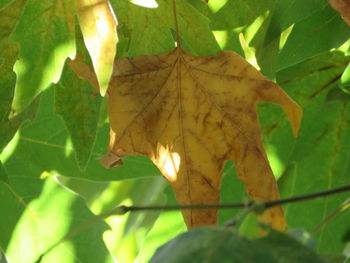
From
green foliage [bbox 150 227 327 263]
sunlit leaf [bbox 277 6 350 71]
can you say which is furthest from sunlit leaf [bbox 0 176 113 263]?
green foliage [bbox 150 227 327 263]

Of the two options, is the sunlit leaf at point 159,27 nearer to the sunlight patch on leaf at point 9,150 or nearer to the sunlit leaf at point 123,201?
the sunlight patch on leaf at point 9,150

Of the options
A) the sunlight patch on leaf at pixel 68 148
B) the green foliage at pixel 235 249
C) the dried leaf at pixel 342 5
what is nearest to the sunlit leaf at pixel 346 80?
the dried leaf at pixel 342 5

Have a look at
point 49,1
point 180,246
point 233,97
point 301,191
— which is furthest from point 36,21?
point 301,191

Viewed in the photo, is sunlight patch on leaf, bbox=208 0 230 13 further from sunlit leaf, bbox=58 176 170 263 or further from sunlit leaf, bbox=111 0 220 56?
sunlit leaf, bbox=58 176 170 263

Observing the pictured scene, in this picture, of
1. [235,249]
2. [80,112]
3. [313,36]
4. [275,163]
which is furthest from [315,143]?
[235,249]

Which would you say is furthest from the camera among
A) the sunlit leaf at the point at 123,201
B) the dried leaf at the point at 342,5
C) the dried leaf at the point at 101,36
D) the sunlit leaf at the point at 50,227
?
the sunlit leaf at the point at 123,201

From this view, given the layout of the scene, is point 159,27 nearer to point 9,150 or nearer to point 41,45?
point 41,45
